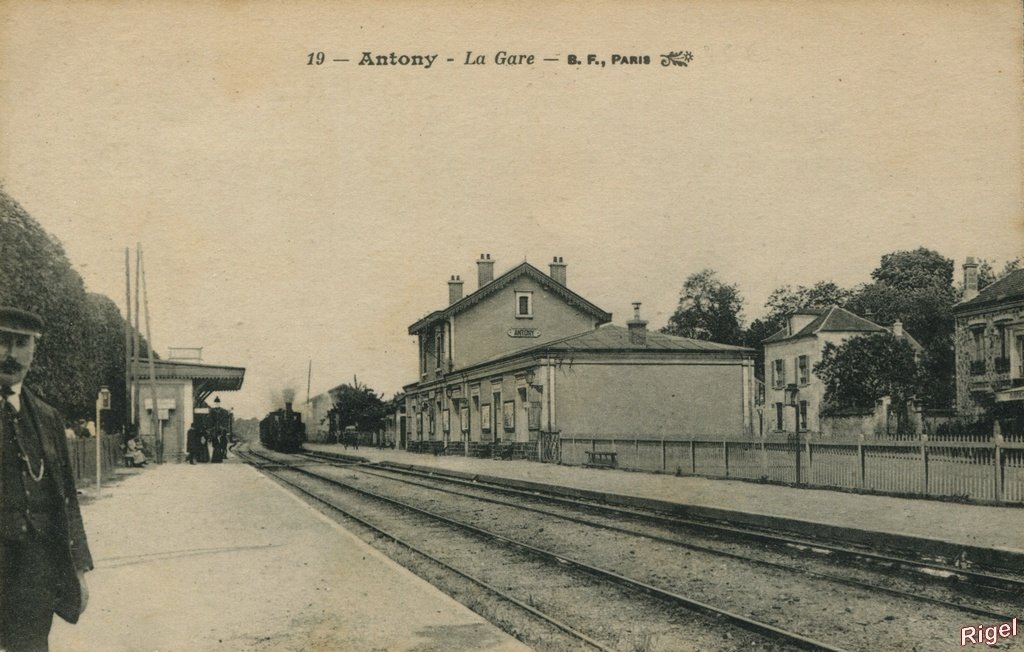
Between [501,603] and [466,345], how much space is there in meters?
28.3

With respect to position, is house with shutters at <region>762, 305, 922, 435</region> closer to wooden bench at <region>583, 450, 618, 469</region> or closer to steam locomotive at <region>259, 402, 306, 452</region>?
wooden bench at <region>583, 450, 618, 469</region>

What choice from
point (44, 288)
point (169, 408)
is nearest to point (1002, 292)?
point (44, 288)

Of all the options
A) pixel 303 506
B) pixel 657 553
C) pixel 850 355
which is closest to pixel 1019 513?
pixel 657 553

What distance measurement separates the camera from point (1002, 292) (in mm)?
21594

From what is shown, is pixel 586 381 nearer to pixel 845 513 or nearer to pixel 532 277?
pixel 532 277

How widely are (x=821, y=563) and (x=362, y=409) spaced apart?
49.5 m

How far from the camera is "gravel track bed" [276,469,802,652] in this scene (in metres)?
5.68

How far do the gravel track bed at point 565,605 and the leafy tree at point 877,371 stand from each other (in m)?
22.8

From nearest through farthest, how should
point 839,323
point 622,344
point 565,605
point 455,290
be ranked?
point 565,605 < point 622,344 < point 839,323 < point 455,290

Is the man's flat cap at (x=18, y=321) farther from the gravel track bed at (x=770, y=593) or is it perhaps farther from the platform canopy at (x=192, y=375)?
the platform canopy at (x=192, y=375)

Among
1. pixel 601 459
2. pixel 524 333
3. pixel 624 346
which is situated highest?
pixel 524 333

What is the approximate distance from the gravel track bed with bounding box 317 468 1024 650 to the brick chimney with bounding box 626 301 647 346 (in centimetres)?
1757

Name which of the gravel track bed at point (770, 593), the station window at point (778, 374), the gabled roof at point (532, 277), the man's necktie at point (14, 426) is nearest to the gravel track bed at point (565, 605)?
the gravel track bed at point (770, 593)

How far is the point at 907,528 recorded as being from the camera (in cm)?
946
